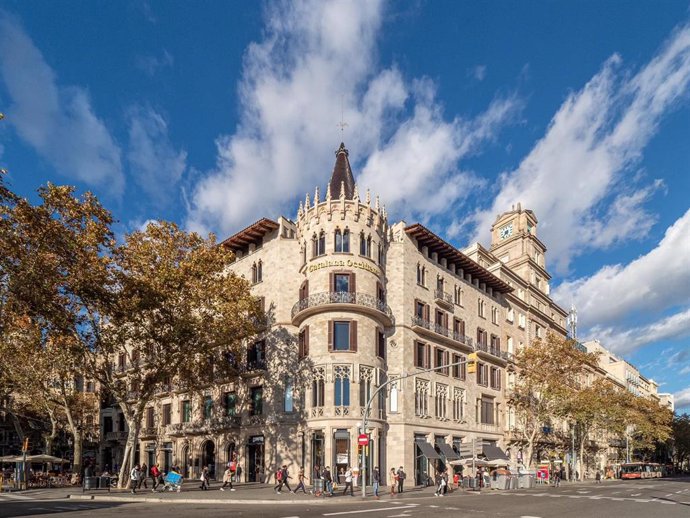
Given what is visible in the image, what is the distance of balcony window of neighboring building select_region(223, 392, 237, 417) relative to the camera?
47.4m

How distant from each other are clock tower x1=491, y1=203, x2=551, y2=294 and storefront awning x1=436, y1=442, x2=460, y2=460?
29.3 m

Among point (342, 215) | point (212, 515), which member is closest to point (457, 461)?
point (342, 215)

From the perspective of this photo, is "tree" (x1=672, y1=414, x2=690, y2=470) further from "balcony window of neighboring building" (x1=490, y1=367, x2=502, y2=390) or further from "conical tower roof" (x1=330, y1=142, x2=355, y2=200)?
"conical tower roof" (x1=330, y1=142, x2=355, y2=200)

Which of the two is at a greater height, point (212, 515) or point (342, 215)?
point (342, 215)

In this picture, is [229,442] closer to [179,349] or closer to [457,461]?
[179,349]

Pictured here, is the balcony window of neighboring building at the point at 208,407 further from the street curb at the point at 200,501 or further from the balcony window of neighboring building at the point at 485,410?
the balcony window of neighboring building at the point at 485,410

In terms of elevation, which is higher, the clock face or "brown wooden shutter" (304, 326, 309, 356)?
the clock face

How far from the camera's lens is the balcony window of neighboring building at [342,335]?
40.8 meters

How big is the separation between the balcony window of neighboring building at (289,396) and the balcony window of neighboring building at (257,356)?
2.71 m

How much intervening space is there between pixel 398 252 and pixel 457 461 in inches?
648

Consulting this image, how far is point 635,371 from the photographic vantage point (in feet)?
460

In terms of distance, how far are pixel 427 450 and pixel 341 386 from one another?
9318 mm

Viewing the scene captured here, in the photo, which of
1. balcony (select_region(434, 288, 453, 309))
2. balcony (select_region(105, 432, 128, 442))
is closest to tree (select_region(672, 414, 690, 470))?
balcony (select_region(434, 288, 453, 309))

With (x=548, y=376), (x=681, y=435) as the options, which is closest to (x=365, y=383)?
(x=548, y=376)
